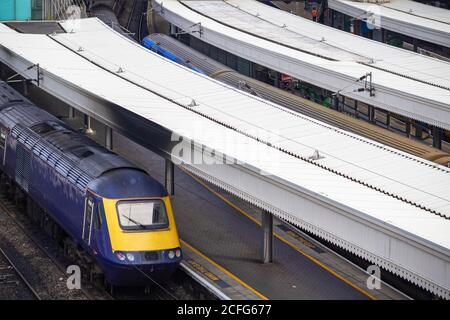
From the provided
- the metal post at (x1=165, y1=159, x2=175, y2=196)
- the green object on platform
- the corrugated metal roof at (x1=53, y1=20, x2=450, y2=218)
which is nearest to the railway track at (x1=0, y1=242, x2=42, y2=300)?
the metal post at (x1=165, y1=159, x2=175, y2=196)

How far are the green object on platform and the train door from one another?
92.2ft

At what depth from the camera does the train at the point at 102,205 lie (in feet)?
86.6

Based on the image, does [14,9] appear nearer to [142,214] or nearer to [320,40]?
[320,40]

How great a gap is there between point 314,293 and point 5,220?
13290 millimetres

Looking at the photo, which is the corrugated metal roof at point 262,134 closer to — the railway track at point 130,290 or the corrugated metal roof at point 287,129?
the corrugated metal roof at point 287,129

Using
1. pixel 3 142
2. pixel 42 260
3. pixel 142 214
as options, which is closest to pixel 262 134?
pixel 142 214

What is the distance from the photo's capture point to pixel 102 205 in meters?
26.8

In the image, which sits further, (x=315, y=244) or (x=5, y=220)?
(x=5, y=220)

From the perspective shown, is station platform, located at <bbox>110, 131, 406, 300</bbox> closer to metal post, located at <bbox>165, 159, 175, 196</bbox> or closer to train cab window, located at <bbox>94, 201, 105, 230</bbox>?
metal post, located at <bbox>165, 159, 175, 196</bbox>

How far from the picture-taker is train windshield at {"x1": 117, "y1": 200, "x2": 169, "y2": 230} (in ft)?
87.4

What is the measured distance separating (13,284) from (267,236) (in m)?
8.04

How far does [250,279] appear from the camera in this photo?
28.3 metres
